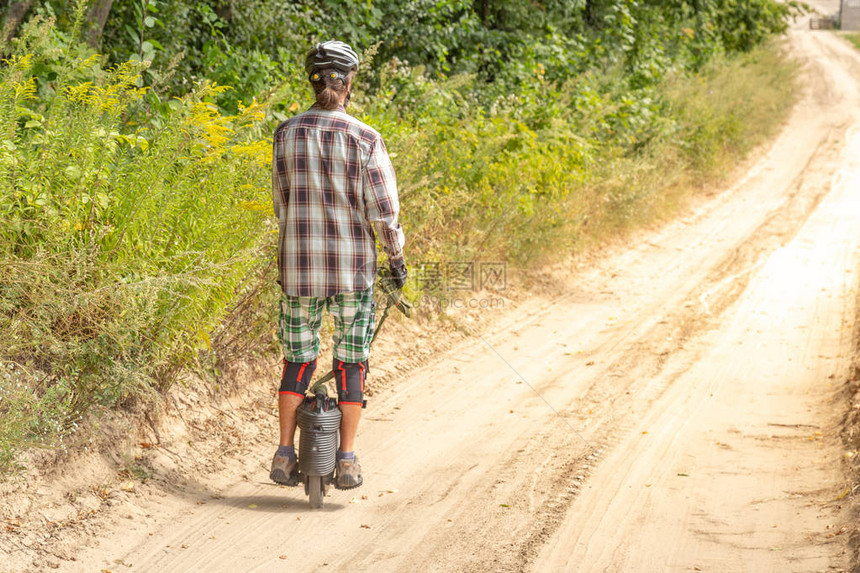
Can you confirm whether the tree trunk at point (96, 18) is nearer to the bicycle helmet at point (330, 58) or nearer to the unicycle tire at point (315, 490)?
the bicycle helmet at point (330, 58)

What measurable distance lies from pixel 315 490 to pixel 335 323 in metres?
0.81

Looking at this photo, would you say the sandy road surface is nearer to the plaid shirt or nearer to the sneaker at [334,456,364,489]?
the sneaker at [334,456,364,489]

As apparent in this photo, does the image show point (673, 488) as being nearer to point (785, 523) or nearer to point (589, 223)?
point (785, 523)

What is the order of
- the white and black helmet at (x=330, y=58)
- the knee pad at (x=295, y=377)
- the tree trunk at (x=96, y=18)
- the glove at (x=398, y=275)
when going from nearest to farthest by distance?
the white and black helmet at (x=330, y=58)
the glove at (x=398, y=275)
the knee pad at (x=295, y=377)
the tree trunk at (x=96, y=18)

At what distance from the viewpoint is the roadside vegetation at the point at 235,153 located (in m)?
3.86

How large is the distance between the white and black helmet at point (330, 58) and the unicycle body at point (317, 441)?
59.6 inches

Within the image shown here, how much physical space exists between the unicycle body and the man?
0.26 feet

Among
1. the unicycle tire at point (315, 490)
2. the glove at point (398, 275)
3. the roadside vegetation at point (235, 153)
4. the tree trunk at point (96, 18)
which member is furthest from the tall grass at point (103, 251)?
the tree trunk at point (96, 18)

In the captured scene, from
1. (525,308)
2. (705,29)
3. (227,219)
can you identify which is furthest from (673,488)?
(705,29)

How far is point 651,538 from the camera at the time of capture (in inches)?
151

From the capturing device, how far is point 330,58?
3625 mm

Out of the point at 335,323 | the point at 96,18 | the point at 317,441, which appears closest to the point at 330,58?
the point at 335,323

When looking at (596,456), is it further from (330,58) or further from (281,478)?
(330,58)

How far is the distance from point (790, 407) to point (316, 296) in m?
3.63
